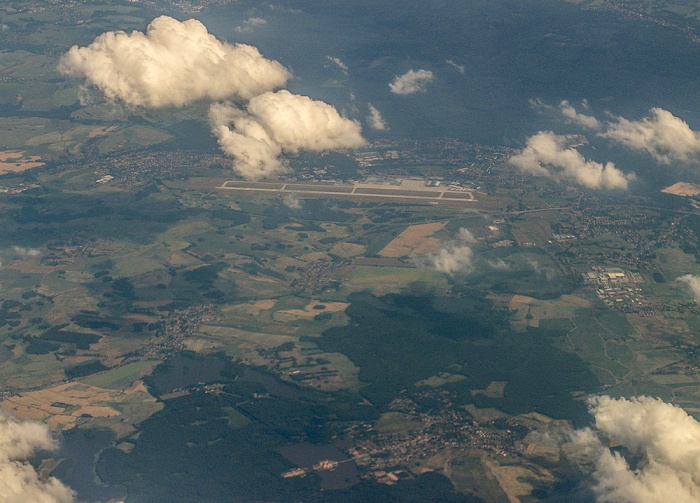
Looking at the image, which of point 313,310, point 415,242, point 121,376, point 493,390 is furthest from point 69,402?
point 415,242

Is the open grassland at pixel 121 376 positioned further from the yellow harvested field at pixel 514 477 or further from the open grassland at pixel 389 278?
the yellow harvested field at pixel 514 477

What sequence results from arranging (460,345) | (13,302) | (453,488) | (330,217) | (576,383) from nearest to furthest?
(453,488) → (576,383) → (460,345) → (13,302) → (330,217)

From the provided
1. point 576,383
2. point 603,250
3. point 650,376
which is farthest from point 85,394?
point 603,250

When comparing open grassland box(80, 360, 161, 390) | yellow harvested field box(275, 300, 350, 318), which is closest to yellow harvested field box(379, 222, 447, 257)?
yellow harvested field box(275, 300, 350, 318)

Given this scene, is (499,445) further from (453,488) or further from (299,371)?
(299,371)

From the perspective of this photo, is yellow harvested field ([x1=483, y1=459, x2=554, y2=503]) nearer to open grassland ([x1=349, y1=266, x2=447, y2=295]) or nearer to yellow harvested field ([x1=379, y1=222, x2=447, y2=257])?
open grassland ([x1=349, y1=266, x2=447, y2=295])

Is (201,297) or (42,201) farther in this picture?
(42,201)

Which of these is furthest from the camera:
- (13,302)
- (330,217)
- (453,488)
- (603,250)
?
(330,217)
